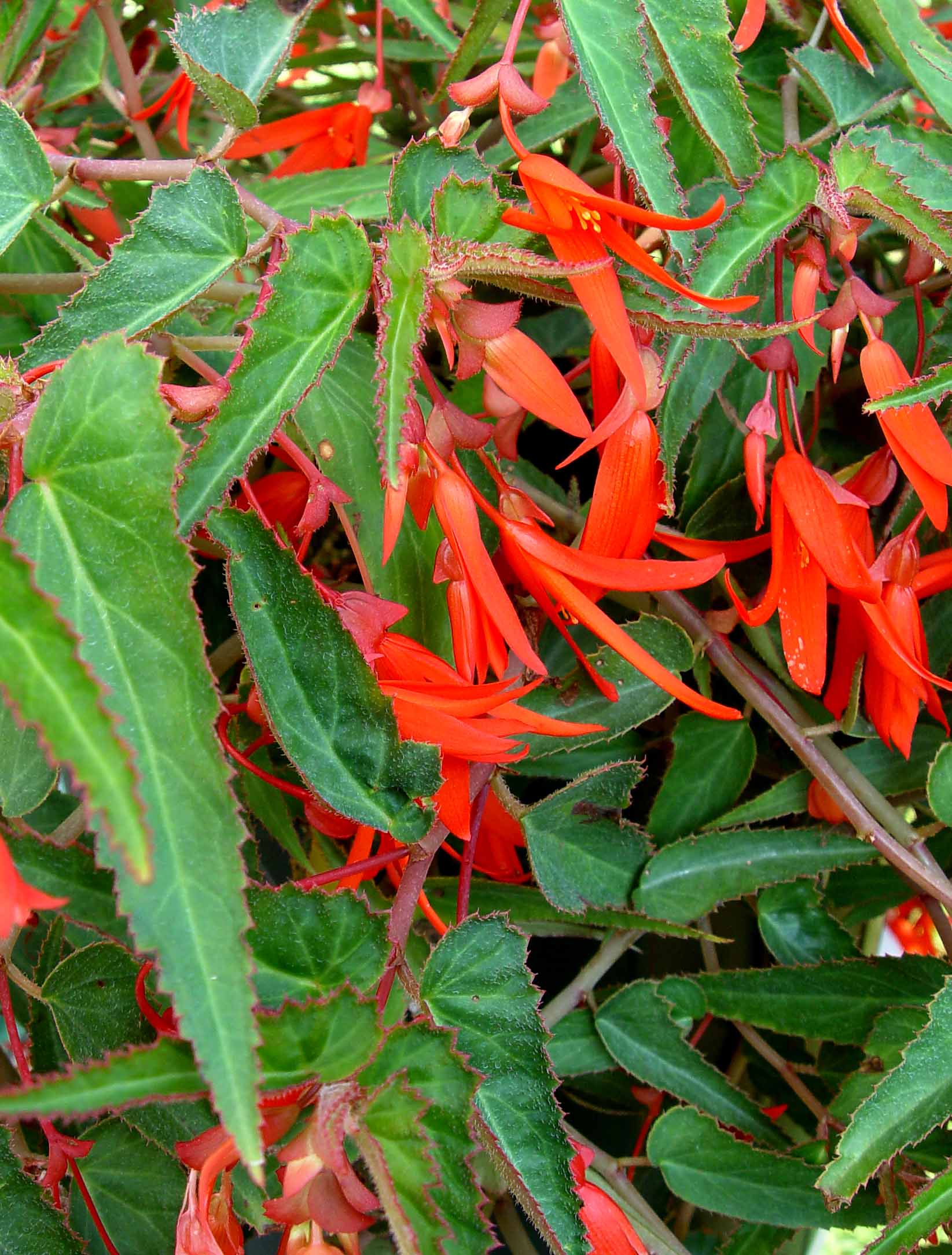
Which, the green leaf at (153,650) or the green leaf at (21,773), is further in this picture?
the green leaf at (21,773)

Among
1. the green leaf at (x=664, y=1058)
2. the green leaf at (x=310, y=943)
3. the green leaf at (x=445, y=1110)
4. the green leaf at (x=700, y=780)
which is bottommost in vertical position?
the green leaf at (x=664, y=1058)

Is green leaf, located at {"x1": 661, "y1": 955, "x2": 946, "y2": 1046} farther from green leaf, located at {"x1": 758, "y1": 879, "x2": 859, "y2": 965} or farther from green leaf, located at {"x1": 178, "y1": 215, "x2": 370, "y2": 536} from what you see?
green leaf, located at {"x1": 178, "y1": 215, "x2": 370, "y2": 536}

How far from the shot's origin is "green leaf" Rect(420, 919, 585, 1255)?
270mm

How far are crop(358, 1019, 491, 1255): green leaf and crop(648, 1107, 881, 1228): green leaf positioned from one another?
0.52 feet

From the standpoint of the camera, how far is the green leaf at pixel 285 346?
0.24 metres

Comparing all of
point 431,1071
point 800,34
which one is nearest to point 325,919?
point 431,1071

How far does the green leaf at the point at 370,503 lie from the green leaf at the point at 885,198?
142 mm

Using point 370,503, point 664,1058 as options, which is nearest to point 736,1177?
point 664,1058

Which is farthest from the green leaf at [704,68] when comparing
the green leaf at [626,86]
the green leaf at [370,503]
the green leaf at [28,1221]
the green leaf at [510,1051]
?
the green leaf at [28,1221]

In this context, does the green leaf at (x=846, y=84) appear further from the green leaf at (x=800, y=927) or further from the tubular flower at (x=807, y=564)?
the green leaf at (x=800, y=927)

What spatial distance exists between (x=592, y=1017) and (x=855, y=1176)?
0.40 feet

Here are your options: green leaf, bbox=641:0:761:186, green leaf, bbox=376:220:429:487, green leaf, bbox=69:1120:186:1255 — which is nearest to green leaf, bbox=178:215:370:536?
green leaf, bbox=376:220:429:487

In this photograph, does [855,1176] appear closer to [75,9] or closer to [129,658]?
[129,658]

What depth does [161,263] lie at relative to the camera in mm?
279
